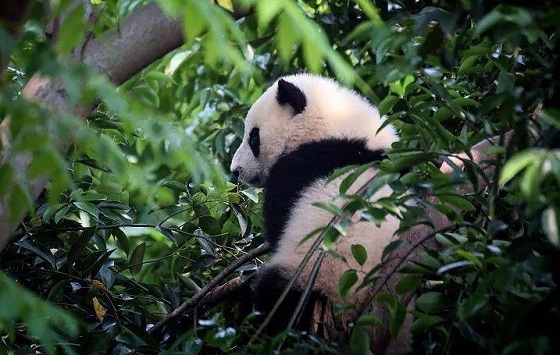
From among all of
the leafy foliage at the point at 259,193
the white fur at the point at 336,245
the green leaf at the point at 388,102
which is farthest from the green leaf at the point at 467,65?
the white fur at the point at 336,245

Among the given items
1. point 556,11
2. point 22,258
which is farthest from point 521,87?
point 22,258

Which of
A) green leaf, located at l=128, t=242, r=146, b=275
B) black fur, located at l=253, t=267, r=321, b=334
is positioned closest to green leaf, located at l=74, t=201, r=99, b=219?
green leaf, located at l=128, t=242, r=146, b=275

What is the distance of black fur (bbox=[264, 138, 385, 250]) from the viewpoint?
10.9ft

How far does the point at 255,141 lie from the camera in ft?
13.0

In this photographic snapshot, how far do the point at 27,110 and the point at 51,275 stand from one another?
1746 millimetres

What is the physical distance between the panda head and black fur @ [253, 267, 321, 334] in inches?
28.6

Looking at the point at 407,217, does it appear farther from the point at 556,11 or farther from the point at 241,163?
the point at 241,163

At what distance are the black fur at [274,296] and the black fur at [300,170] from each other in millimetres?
196

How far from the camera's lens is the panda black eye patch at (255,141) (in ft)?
12.9

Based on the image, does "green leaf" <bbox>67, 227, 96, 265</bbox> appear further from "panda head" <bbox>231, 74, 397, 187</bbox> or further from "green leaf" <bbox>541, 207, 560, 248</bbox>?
"green leaf" <bbox>541, 207, 560, 248</bbox>

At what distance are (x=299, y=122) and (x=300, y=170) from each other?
0.37 m

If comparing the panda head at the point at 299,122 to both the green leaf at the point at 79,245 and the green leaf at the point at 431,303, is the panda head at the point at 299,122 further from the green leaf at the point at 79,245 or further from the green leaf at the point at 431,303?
the green leaf at the point at 431,303

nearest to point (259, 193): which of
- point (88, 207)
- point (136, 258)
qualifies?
point (136, 258)

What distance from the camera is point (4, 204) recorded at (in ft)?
6.29
